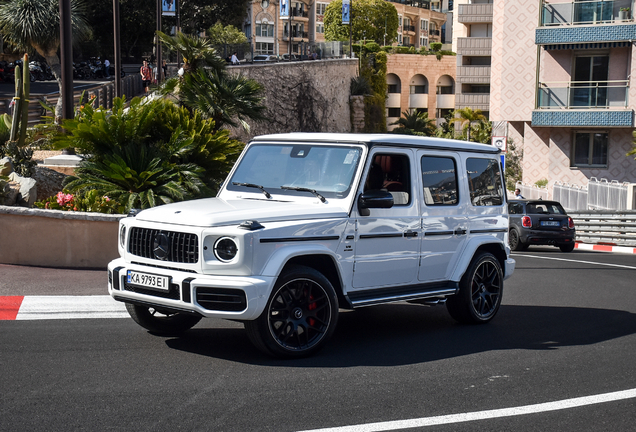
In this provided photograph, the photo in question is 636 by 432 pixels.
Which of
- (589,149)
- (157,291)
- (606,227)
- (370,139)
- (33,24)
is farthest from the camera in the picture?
(589,149)

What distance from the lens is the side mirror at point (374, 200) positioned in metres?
7.28

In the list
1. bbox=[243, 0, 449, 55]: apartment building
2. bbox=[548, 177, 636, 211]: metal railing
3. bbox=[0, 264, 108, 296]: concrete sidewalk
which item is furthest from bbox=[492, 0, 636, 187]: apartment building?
bbox=[243, 0, 449, 55]: apartment building

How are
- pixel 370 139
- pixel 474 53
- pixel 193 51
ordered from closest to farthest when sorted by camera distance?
1. pixel 370 139
2. pixel 193 51
3. pixel 474 53

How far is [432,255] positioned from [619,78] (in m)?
29.9

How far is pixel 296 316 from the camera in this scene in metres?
6.75

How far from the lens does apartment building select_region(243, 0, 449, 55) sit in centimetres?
12527

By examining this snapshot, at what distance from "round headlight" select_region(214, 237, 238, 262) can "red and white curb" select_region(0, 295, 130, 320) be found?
9.21 feet

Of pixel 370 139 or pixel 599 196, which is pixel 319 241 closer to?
pixel 370 139

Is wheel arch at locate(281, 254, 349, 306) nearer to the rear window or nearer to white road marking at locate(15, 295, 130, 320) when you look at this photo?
white road marking at locate(15, 295, 130, 320)

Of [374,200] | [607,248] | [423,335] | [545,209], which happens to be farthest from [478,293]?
[607,248]

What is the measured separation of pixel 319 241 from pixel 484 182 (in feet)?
9.72

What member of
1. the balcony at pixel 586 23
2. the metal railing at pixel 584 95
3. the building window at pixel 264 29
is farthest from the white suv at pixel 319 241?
the building window at pixel 264 29

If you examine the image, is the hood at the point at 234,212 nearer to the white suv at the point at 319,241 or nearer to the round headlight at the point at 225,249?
the white suv at the point at 319,241

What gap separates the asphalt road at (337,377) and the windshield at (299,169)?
1.52 m
